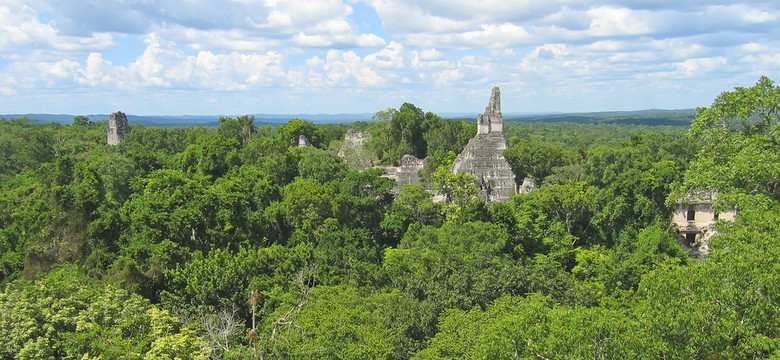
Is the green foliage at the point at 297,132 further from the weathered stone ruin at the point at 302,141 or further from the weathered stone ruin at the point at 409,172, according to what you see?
the weathered stone ruin at the point at 409,172

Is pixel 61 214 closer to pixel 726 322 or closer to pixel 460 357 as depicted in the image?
pixel 460 357

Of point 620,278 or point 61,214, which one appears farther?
point 620,278

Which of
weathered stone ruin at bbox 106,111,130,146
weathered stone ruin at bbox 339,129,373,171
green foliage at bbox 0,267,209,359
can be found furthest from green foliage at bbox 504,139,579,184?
weathered stone ruin at bbox 106,111,130,146

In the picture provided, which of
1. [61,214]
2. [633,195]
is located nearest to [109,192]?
[61,214]

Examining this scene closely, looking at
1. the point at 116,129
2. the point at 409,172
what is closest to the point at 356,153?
the point at 409,172

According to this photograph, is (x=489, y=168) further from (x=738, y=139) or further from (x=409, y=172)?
(x=738, y=139)

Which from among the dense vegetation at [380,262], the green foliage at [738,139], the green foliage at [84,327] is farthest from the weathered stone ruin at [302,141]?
the green foliage at [738,139]

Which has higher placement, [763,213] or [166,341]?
[763,213]
